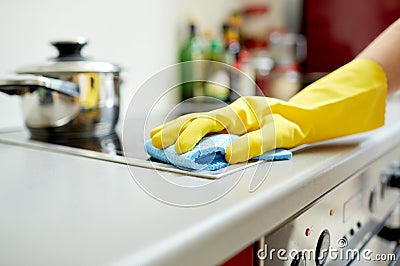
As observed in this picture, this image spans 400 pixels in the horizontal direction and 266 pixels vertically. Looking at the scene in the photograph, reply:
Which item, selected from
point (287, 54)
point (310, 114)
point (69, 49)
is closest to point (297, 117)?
point (310, 114)

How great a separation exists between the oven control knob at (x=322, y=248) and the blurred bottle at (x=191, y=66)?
89 cm

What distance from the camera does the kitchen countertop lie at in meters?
0.29

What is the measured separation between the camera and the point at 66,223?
1.10ft

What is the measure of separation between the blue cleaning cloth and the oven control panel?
0.08 meters

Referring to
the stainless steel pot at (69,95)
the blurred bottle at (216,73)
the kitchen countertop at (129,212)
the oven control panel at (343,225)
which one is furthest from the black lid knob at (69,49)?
the blurred bottle at (216,73)

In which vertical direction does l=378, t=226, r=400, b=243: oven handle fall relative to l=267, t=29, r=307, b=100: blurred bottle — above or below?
below

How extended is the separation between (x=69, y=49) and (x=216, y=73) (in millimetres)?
720

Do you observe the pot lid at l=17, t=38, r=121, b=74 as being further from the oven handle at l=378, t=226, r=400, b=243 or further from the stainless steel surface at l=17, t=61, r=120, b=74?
the oven handle at l=378, t=226, r=400, b=243

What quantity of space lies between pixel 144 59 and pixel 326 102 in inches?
31.4

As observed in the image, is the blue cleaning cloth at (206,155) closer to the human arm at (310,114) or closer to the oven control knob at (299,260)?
the human arm at (310,114)

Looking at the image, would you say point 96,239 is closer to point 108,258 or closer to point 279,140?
point 108,258

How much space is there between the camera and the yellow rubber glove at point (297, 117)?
51 cm

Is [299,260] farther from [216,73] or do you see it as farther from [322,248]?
[216,73]

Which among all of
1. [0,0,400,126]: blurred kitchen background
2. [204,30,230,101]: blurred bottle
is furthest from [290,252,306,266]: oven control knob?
[204,30,230,101]: blurred bottle
